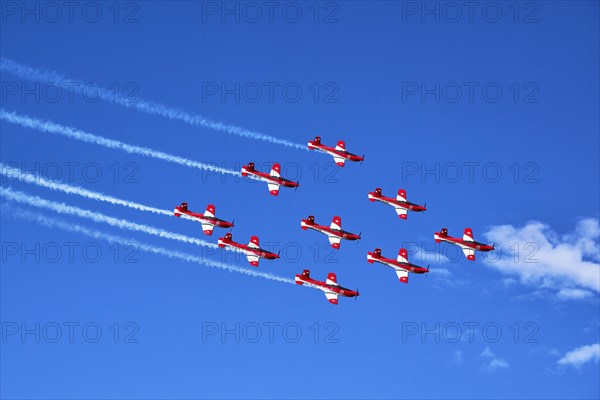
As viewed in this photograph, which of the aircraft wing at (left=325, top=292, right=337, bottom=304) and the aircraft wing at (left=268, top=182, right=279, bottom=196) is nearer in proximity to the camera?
the aircraft wing at (left=325, top=292, right=337, bottom=304)

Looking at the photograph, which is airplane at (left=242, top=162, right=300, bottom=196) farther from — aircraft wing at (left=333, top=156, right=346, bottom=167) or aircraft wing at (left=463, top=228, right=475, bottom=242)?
aircraft wing at (left=463, top=228, right=475, bottom=242)

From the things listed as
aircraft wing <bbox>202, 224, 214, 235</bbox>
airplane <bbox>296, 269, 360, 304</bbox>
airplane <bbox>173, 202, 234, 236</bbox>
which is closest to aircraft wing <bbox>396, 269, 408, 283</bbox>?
airplane <bbox>296, 269, 360, 304</bbox>

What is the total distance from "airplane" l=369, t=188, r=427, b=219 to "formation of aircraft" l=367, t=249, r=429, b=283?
5956 millimetres

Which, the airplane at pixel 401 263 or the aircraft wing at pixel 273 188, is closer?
the aircraft wing at pixel 273 188

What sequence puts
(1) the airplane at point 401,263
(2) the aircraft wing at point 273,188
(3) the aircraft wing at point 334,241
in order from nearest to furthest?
(3) the aircraft wing at point 334,241 < (2) the aircraft wing at point 273,188 < (1) the airplane at point 401,263

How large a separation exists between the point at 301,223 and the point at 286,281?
33.3 feet

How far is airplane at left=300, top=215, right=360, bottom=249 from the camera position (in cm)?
16288

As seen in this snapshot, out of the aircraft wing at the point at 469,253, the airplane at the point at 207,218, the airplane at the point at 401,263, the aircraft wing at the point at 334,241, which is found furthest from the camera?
the aircraft wing at the point at 469,253

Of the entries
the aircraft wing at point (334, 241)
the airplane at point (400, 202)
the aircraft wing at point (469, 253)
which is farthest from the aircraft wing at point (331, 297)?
the aircraft wing at point (469, 253)

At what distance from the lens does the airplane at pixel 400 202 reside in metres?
167

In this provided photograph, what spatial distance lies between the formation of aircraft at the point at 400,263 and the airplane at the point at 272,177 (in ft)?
51.6

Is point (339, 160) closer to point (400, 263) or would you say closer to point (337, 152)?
point (337, 152)

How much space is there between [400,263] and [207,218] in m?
29.5

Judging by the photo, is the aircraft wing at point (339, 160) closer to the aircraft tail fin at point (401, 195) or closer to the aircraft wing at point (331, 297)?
the aircraft tail fin at point (401, 195)
